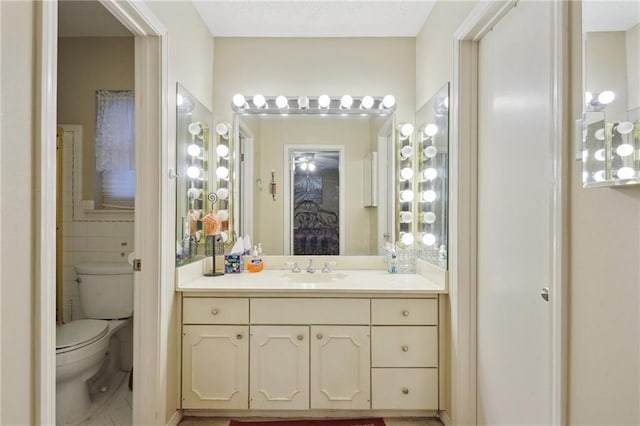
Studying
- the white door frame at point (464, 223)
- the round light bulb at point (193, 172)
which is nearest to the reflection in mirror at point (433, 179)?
the white door frame at point (464, 223)

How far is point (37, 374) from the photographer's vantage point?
980 millimetres

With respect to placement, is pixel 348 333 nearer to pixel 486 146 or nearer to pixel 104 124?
pixel 486 146

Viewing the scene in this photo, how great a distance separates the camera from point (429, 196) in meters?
2.26

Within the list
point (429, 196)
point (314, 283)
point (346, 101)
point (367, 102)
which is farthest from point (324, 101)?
point (314, 283)

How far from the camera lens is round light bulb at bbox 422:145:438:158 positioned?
219 cm

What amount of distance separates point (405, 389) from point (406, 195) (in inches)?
47.7

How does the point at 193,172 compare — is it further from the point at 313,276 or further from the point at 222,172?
the point at 313,276

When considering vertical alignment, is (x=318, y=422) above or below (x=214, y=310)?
below

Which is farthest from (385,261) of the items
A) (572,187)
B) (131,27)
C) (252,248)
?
(131,27)

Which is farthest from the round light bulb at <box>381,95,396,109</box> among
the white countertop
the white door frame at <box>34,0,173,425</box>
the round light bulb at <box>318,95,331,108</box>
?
the white door frame at <box>34,0,173,425</box>

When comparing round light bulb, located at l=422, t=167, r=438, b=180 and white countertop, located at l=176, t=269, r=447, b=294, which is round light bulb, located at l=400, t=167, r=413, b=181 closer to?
round light bulb, located at l=422, t=167, r=438, b=180

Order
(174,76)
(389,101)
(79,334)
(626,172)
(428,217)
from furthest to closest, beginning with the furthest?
(389,101) < (428,217) < (79,334) < (174,76) < (626,172)

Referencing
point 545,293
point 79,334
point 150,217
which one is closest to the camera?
Result: point 545,293

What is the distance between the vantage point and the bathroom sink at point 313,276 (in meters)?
2.32
